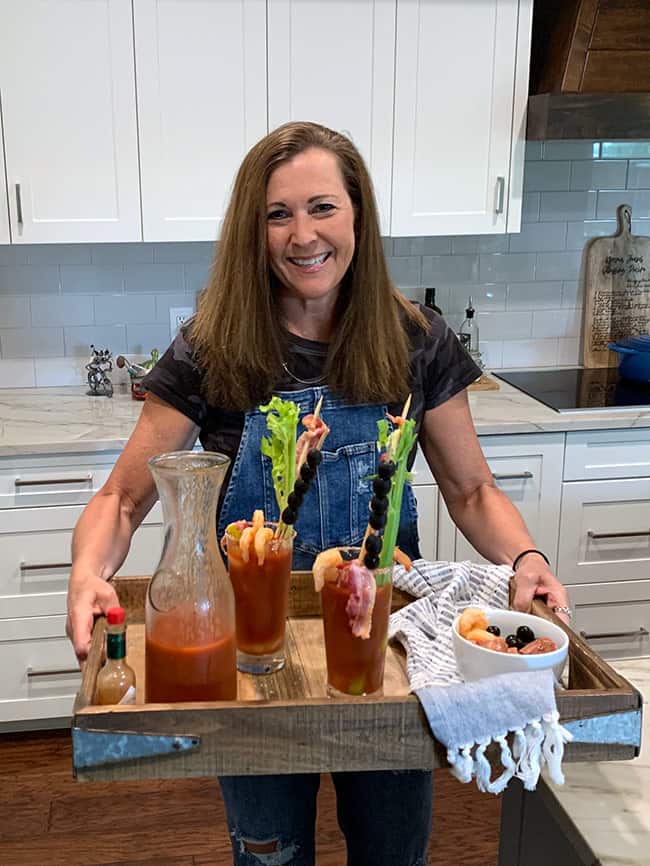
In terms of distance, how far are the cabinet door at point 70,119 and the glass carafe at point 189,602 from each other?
1716 millimetres

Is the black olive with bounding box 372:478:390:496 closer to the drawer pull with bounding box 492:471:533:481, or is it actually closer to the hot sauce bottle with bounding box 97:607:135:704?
the hot sauce bottle with bounding box 97:607:135:704

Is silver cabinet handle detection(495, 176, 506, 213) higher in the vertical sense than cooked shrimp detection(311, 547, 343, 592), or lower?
higher

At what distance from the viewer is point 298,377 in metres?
1.48

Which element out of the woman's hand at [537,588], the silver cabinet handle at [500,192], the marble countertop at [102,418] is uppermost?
the silver cabinet handle at [500,192]

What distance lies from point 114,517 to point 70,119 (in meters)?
1.51

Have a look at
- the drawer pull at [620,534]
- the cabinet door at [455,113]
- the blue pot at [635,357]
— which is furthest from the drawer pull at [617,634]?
the cabinet door at [455,113]

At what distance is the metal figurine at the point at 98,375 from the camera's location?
9.36 ft

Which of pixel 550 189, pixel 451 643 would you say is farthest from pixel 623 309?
pixel 451 643

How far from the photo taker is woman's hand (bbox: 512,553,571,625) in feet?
3.88

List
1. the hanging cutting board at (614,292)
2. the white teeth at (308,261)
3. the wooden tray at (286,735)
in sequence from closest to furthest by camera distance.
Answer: the wooden tray at (286,735)
the white teeth at (308,261)
the hanging cutting board at (614,292)

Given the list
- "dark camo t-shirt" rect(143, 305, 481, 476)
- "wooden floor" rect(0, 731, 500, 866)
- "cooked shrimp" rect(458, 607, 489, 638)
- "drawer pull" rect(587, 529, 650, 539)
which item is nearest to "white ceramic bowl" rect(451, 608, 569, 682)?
"cooked shrimp" rect(458, 607, 489, 638)

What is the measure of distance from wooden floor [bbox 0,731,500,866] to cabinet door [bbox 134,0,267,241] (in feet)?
4.96

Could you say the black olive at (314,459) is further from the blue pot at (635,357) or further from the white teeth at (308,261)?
the blue pot at (635,357)

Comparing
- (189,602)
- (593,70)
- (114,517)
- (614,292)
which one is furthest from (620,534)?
(189,602)
